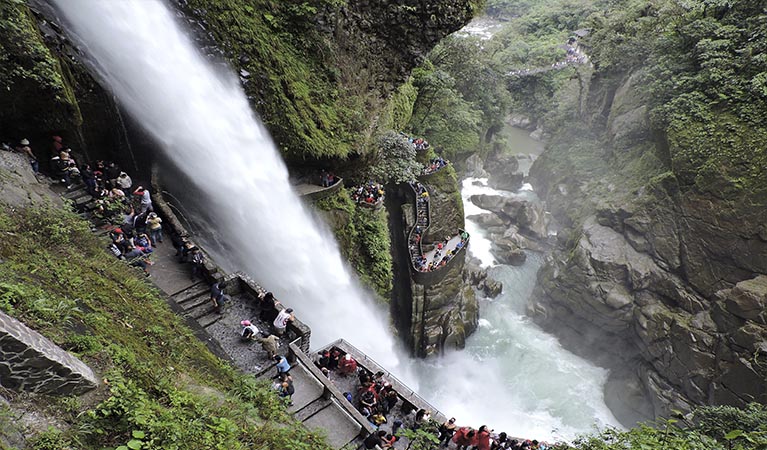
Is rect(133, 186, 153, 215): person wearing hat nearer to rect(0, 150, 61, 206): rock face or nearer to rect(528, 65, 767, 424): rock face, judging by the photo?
rect(0, 150, 61, 206): rock face

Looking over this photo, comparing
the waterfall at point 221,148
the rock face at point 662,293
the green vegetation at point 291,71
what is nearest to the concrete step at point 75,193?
the waterfall at point 221,148

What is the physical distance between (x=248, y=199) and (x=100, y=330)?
24.9ft

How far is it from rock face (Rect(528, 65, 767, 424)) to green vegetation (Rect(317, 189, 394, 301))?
14.3m

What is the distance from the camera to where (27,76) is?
28.4ft

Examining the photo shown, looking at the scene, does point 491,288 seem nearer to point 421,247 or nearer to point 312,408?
point 421,247

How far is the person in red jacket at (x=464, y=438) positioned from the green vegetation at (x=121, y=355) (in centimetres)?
427

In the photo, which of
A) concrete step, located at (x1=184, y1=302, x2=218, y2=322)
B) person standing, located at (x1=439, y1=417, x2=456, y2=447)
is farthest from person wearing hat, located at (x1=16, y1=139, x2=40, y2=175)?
person standing, located at (x1=439, y1=417, x2=456, y2=447)

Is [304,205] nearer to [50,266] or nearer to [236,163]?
[236,163]

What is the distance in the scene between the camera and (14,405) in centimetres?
400

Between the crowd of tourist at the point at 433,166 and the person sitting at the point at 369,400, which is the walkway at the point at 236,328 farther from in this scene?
the crowd of tourist at the point at 433,166

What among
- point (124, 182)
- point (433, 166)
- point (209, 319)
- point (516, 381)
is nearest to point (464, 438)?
point (209, 319)

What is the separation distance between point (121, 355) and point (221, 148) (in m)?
8.15

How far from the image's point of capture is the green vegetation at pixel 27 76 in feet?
27.5

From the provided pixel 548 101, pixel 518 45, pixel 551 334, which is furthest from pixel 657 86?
pixel 518 45
